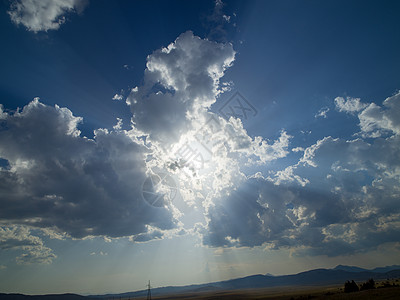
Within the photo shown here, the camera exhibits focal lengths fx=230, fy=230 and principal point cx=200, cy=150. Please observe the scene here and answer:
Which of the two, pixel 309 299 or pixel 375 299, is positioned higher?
pixel 375 299

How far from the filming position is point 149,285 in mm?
193500

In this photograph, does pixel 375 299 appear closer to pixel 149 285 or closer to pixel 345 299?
pixel 345 299

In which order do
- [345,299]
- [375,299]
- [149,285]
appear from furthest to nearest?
[149,285] → [345,299] → [375,299]

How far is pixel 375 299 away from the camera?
60.9 meters

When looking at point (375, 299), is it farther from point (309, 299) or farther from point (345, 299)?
point (309, 299)

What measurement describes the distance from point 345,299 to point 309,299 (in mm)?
20325

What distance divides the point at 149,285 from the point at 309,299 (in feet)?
486

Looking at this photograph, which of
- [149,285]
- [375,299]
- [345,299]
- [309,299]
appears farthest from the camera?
[149,285]

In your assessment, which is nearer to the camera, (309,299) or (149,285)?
(309,299)

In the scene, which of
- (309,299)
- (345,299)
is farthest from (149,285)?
(345,299)

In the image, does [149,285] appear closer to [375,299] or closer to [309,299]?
[309,299]

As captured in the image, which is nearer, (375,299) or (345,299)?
(375,299)

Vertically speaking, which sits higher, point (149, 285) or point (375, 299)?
point (375, 299)

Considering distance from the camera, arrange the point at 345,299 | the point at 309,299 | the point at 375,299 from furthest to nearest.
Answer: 1. the point at 309,299
2. the point at 345,299
3. the point at 375,299
